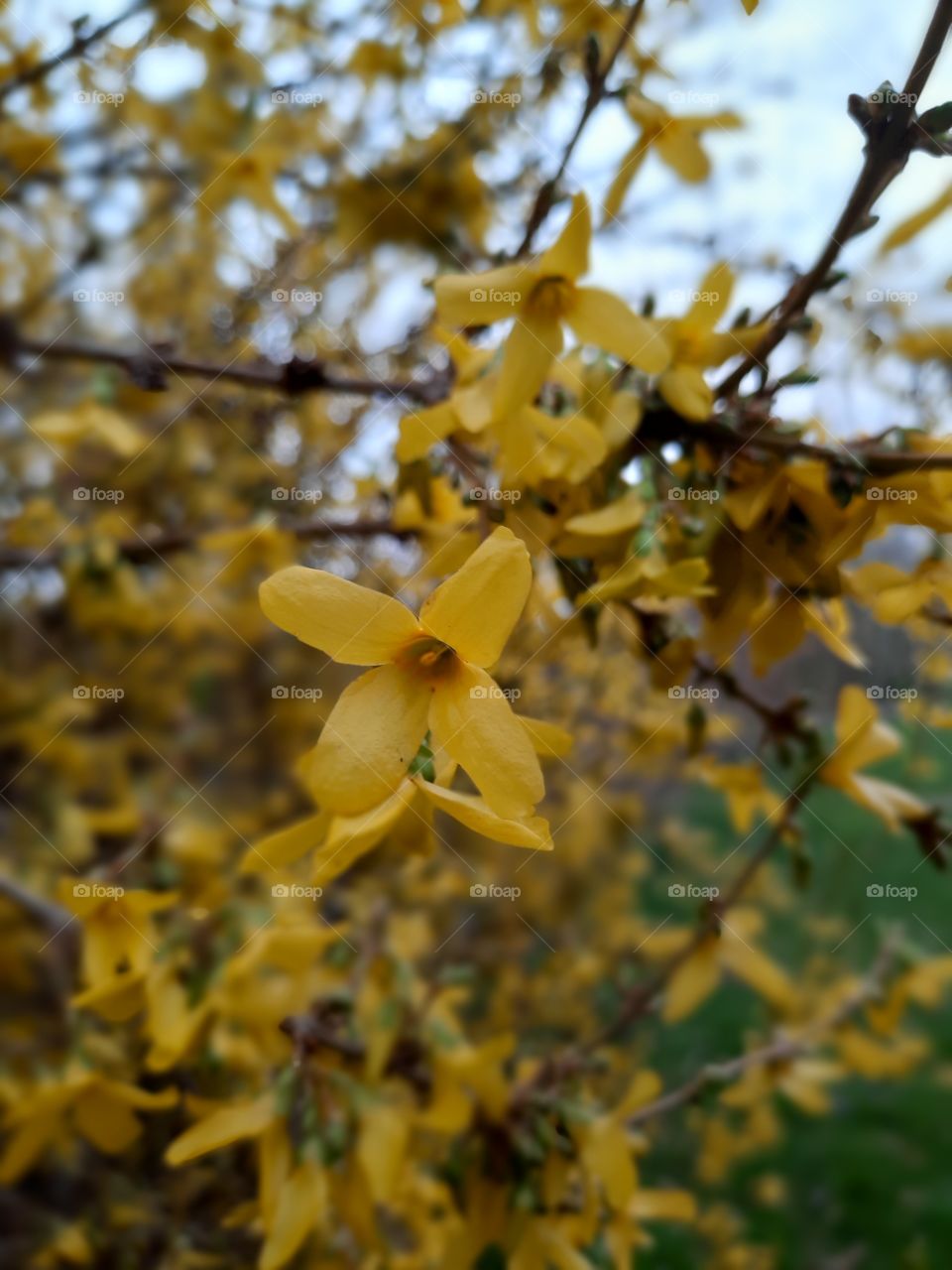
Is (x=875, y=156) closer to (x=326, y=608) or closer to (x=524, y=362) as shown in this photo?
(x=524, y=362)

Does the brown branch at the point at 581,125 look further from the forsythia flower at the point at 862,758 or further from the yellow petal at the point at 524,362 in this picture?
the forsythia flower at the point at 862,758

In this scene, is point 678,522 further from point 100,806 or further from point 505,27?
point 100,806

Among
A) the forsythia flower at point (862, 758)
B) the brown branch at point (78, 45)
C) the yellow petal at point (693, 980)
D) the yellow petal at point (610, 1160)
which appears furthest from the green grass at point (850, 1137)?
the brown branch at point (78, 45)

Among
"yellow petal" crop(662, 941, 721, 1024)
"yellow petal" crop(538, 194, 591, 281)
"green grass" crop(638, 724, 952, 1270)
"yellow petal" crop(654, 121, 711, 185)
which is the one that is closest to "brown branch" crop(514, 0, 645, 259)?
"yellow petal" crop(538, 194, 591, 281)

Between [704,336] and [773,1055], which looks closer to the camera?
[704,336]

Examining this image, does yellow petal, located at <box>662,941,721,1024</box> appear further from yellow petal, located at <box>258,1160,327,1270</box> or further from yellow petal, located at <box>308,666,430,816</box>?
yellow petal, located at <box>308,666,430,816</box>

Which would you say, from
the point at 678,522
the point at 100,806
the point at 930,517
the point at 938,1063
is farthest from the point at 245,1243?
the point at 938,1063

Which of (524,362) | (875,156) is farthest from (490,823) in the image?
(875,156)
